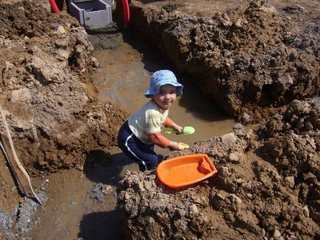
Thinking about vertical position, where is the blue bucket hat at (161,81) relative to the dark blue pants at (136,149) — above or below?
above

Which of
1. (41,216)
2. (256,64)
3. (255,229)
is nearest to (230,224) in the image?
(255,229)

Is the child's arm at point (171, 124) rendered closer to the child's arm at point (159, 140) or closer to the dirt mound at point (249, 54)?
the child's arm at point (159, 140)

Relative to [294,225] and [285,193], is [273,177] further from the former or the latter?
[294,225]

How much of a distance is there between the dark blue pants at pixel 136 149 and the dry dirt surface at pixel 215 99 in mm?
512

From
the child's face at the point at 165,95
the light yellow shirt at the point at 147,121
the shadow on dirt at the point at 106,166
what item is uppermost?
the child's face at the point at 165,95

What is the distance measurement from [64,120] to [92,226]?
3.96ft

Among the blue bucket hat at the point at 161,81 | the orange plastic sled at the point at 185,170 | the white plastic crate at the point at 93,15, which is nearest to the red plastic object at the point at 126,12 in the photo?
the white plastic crate at the point at 93,15

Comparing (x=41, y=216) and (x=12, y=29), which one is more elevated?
(x=12, y=29)

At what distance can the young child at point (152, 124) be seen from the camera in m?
3.52

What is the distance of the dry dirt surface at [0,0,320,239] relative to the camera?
9.09 ft

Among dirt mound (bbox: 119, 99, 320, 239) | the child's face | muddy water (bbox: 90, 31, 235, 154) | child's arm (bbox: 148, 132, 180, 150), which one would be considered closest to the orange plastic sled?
dirt mound (bbox: 119, 99, 320, 239)

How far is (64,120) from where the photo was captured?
4.20 metres

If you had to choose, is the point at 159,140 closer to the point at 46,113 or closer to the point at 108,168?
the point at 108,168

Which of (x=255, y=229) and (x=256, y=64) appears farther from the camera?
(x=256, y=64)
